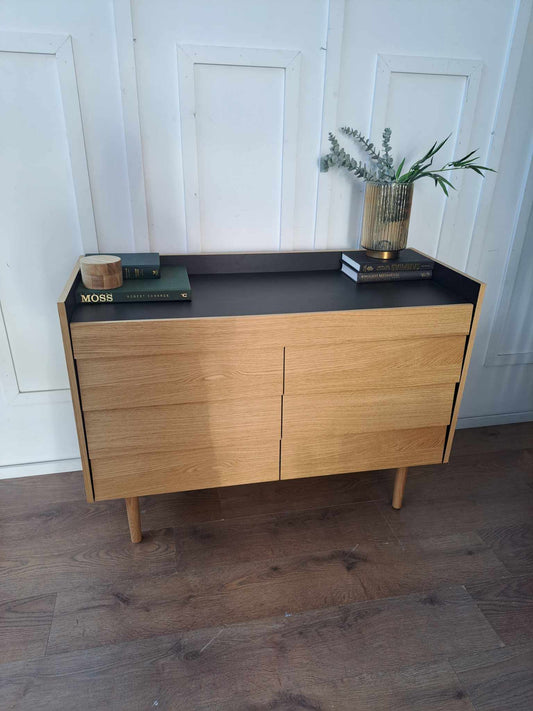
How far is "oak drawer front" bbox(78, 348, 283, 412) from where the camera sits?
1.20 meters

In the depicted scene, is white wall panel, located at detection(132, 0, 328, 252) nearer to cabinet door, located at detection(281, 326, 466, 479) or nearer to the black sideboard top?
the black sideboard top

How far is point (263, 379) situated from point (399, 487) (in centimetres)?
68

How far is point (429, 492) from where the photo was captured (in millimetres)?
1783

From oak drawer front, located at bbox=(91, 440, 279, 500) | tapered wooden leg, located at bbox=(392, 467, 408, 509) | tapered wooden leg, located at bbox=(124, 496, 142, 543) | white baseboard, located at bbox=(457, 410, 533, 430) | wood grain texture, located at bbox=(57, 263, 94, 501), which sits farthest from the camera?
white baseboard, located at bbox=(457, 410, 533, 430)

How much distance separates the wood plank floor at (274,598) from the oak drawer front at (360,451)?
Answer: 0.84 feet

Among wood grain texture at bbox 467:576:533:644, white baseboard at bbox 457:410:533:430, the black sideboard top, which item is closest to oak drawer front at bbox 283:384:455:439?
the black sideboard top

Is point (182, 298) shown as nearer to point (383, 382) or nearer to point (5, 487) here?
point (383, 382)

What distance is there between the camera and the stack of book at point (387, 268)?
150cm

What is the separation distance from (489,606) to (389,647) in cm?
32

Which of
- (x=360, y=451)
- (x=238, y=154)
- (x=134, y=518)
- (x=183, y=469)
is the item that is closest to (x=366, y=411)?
(x=360, y=451)

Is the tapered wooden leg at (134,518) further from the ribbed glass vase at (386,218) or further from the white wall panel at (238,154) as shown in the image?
the ribbed glass vase at (386,218)

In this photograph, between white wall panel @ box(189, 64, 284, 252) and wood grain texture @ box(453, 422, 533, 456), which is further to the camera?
wood grain texture @ box(453, 422, 533, 456)

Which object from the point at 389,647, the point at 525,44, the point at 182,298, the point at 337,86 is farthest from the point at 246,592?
the point at 525,44

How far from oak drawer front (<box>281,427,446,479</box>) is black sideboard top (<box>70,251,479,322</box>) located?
14.6 inches
